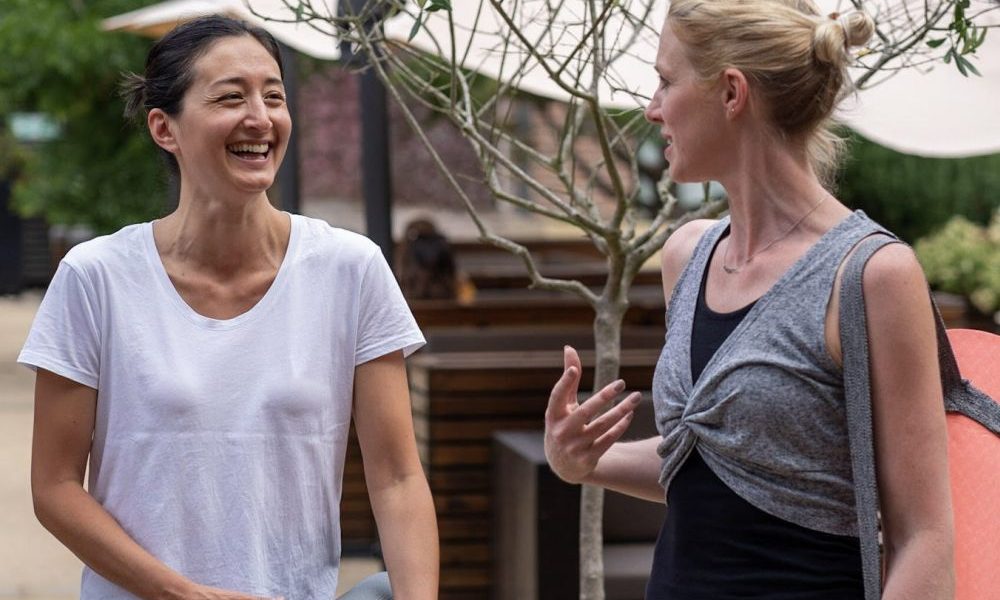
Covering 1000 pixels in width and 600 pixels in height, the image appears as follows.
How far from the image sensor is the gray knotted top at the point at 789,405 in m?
1.86

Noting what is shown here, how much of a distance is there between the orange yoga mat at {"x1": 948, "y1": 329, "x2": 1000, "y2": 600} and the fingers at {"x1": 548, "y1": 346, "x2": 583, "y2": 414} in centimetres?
48

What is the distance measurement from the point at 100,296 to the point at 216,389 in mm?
223

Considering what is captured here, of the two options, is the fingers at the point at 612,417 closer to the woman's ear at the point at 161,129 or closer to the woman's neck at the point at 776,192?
the woman's neck at the point at 776,192

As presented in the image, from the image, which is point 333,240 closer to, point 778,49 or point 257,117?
point 257,117

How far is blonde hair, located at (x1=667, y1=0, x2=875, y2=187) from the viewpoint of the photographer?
193cm

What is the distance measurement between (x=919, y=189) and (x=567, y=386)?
50.4 ft

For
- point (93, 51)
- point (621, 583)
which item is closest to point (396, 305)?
point (621, 583)

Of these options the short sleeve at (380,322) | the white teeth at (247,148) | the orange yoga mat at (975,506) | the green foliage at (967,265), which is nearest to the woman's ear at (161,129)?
the white teeth at (247,148)

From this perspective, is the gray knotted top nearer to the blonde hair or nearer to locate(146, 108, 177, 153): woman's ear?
the blonde hair

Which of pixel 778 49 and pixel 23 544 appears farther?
pixel 23 544

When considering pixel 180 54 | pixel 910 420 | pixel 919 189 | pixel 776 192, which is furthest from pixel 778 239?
pixel 919 189

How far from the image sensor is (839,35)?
1948 mm

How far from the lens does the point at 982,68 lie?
605 cm

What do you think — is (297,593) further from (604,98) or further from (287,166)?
(287,166)
